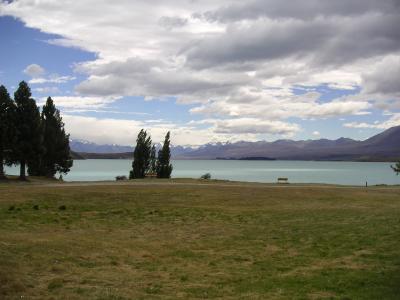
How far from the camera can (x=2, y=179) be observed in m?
54.5

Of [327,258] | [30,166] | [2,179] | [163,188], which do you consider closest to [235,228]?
[327,258]

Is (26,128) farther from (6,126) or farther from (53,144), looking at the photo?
(53,144)

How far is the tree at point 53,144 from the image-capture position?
232ft

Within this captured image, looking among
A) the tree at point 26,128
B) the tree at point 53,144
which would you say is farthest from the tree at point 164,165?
the tree at point 26,128

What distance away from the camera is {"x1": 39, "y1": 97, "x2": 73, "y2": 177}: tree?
232ft

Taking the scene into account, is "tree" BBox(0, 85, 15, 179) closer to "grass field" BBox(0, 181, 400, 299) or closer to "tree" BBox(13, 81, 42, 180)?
"tree" BBox(13, 81, 42, 180)

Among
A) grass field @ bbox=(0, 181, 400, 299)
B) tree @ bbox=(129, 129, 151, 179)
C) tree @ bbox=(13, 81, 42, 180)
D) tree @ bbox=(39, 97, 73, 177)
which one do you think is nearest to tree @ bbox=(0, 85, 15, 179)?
tree @ bbox=(13, 81, 42, 180)

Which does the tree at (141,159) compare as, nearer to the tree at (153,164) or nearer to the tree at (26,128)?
the tree at (153,164)

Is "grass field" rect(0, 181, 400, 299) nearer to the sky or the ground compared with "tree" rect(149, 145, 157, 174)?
nearer to the ground

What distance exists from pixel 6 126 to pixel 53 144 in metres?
15.7

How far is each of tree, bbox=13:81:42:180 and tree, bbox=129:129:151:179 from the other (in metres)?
30.3

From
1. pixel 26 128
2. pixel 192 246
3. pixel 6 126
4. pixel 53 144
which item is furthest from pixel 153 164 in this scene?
pixel 192 246

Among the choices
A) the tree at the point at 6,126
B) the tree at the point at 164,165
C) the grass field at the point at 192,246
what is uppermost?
the tree at the point at 6,126

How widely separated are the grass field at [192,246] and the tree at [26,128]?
19.1m
